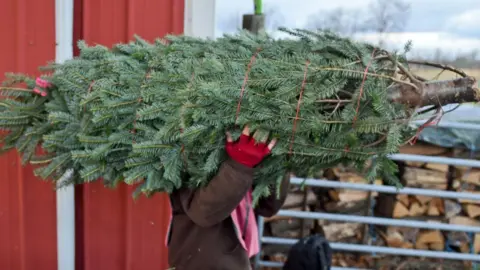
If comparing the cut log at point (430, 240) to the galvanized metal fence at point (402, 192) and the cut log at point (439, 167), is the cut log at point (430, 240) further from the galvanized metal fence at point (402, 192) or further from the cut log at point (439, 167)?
the cut log at point (439, 167)

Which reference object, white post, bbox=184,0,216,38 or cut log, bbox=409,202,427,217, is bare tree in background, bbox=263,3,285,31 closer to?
white post, bbox=184,0,216,38

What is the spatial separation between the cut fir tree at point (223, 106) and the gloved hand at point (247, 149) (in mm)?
33

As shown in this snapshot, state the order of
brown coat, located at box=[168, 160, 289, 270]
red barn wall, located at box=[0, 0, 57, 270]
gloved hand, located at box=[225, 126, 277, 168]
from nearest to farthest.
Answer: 1. gloved hand, located at box=[225, 126, 277, 168]
2. brown coat, located at box=[168, 160, 289, 270]
3. red barn wall, located at box=[0, 0, 57, 270]

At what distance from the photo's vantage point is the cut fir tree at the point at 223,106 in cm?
131

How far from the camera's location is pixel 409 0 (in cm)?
287

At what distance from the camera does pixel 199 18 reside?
233 cm

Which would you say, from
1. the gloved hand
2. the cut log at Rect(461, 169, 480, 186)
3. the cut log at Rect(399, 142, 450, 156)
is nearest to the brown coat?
the gloved hand

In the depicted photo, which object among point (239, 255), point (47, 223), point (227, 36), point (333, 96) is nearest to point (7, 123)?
point (47, 223)

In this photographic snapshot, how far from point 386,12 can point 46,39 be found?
6.60 feet

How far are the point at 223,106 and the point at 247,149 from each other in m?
0.16

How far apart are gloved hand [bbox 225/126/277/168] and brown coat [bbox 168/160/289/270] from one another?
13 cm

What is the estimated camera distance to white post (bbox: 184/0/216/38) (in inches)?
91.0

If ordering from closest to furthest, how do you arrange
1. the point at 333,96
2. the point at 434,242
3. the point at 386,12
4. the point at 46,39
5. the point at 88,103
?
the point at 333,96 < the point at 88,103 < the point at 46,39 < the point at 386,12 < the point at 434,242

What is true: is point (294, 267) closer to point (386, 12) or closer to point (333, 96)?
point (333, 96)
